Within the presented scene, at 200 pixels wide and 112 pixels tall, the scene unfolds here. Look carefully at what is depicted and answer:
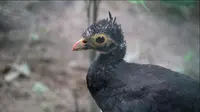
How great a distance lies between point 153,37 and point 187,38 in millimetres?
727

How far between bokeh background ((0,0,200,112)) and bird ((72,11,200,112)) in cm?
65

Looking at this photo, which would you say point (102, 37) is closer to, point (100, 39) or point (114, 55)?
point (100, 39)

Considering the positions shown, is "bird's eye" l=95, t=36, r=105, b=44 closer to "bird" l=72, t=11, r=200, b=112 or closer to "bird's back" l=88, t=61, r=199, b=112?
"bird" l=72, t=11, r=200, b=112

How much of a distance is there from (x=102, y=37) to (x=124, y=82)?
0.43 m

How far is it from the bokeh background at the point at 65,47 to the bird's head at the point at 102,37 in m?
0.63

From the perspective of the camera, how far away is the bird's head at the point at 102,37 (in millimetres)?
2877

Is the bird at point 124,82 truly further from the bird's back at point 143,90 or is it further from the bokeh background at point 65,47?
the bokeh background at point 65,47

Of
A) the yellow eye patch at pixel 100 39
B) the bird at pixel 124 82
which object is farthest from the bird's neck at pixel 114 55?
the yellow eye patch at pixel 100 39

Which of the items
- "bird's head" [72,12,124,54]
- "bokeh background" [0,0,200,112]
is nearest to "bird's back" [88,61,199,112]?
"bird's head" [72,12,124,54]

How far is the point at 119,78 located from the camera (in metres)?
2.93

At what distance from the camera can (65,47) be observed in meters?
5.30

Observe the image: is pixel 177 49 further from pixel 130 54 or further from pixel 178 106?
pixel 178 106

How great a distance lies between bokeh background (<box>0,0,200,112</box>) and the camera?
13.8 feet

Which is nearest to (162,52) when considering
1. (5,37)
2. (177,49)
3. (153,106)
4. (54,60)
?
(177,49)
